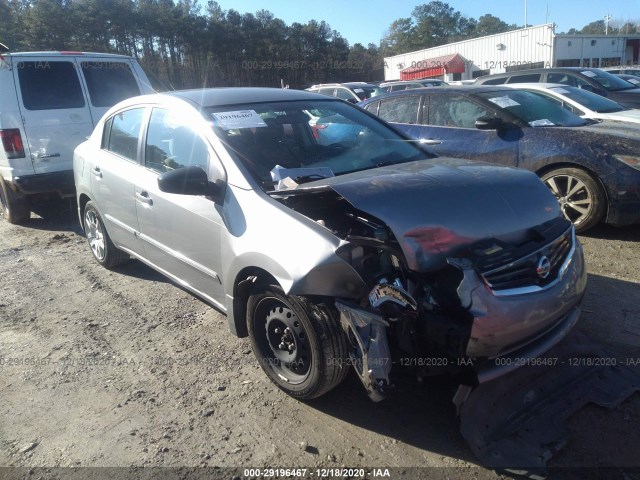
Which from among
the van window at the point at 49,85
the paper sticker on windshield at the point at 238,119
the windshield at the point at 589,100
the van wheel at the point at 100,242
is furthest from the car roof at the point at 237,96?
the windshield at the point at 589,100

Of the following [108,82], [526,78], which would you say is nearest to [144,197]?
[108,82]

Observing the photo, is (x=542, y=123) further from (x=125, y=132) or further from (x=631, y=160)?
(x=125, y=132)

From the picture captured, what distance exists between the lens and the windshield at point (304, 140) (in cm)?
326

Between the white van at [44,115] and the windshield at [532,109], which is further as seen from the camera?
the white van at [44,115]

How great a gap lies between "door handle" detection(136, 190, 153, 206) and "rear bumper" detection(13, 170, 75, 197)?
339cm

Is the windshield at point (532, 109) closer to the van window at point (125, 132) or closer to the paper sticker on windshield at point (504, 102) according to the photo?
the paper sticker on windshield at point (504, 102)

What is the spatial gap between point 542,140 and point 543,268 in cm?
340

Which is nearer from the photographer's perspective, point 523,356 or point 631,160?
point 523,356

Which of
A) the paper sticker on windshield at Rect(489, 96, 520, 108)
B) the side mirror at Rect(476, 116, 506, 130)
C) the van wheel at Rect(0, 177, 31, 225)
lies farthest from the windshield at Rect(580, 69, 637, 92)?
the van wheel at Rect(0, 177, 31, 225)

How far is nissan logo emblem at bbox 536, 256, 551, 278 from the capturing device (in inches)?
102

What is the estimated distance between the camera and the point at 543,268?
102 inches

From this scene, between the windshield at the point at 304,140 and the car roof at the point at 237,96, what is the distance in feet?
0.27

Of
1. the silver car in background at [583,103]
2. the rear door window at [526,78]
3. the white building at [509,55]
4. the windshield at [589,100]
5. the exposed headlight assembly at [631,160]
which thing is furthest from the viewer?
the white building at [509,55]

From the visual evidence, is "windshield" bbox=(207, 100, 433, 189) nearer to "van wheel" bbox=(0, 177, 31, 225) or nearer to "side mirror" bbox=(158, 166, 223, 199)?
"side mirror" bbox=(158, 166, 223, 199)
